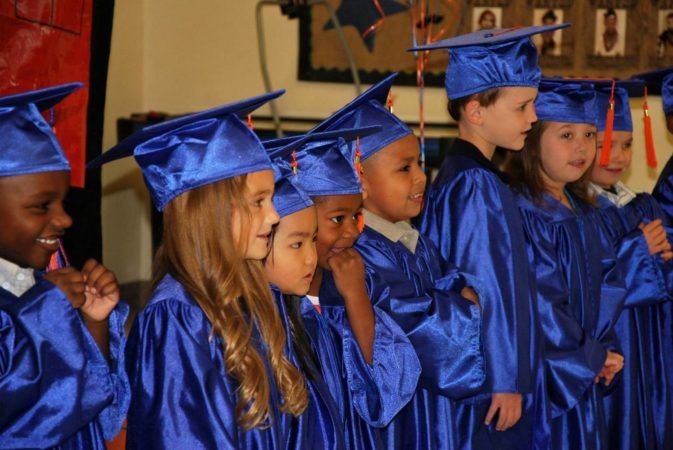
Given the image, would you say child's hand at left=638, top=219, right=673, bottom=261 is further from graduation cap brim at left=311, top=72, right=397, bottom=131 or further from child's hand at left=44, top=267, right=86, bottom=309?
child's hand at left=44, top=267, right=86, bottom=309

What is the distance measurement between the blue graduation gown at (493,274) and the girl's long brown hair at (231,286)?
3.09 ft

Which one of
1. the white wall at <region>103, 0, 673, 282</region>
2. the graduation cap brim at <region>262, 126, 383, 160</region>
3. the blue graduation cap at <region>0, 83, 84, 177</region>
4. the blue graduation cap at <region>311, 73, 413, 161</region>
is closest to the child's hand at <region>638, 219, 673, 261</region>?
the blue graduation cap at <region>311, 73, 413, 161</region>

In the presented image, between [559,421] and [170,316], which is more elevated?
[170,316]

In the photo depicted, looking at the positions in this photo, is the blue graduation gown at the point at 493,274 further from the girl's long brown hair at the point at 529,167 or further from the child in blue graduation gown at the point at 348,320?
the child in blue graduation gown at the point at 348,320

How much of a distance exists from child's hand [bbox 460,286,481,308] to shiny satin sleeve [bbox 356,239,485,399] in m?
0.04

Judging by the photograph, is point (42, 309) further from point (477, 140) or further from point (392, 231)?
point (477, 140)

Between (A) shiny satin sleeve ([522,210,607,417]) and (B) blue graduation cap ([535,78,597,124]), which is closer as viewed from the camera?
(A) shiny satin sleeve ([522,210,607,417])

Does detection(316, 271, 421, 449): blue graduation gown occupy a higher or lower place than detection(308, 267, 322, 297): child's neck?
lower

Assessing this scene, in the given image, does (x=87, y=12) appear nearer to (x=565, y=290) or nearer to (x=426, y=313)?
(x=426, y=313)

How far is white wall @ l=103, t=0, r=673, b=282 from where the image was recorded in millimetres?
6492

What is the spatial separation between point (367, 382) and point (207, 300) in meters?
0.61

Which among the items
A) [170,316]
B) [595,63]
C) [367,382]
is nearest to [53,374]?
[170,316]

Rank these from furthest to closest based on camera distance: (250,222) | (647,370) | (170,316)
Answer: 1. (647,370)
2. (250,222)
3. (170,316)

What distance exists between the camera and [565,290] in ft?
10.3
